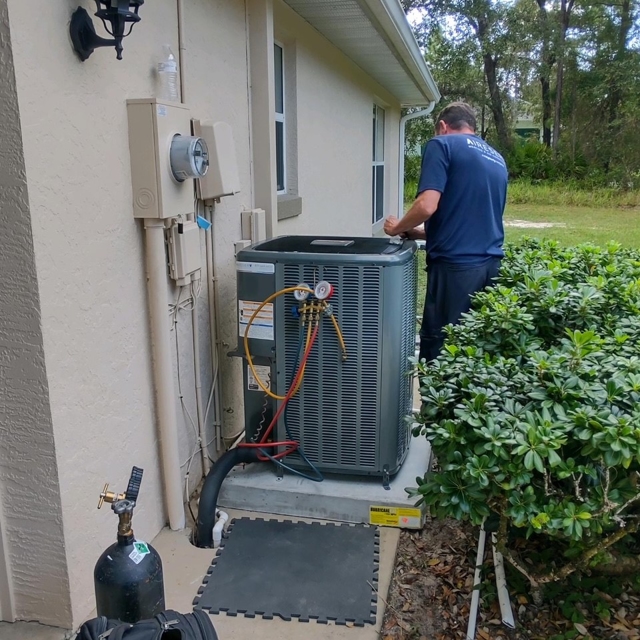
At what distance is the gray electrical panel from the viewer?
9.43 feet

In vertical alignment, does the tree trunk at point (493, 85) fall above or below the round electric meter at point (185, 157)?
above

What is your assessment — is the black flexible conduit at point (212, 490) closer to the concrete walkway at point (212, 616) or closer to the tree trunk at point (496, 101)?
the concrete walkway at point (212, 616)

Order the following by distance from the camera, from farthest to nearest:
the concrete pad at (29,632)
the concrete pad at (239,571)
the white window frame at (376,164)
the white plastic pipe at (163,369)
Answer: the white window frame at (376,164), the white plastic pipe at (163,369), the concrete pad at (239,571), the concrete pad at (29,632)

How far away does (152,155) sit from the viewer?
7.91ft

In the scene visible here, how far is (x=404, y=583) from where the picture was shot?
2.59m

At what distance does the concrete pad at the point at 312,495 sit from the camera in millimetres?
2982

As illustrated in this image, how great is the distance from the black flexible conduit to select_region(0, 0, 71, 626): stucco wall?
72 cm

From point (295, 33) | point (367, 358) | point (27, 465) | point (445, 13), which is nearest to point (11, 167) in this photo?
point (27, 465)

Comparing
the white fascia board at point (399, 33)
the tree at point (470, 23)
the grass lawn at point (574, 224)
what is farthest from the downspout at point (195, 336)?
the tree at point (470, 23)

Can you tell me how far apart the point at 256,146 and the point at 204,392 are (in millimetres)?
1406

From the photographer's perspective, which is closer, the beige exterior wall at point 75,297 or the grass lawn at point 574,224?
the beige exterior wall at point 75,297

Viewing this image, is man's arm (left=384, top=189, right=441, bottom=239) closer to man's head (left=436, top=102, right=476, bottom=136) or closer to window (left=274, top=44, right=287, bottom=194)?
man's head (left=436, top=102, right=476, bottom=136)

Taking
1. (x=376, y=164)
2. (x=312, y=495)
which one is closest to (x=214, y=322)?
(x=312, y=495)

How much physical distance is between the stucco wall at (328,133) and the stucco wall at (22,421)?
261 cm
